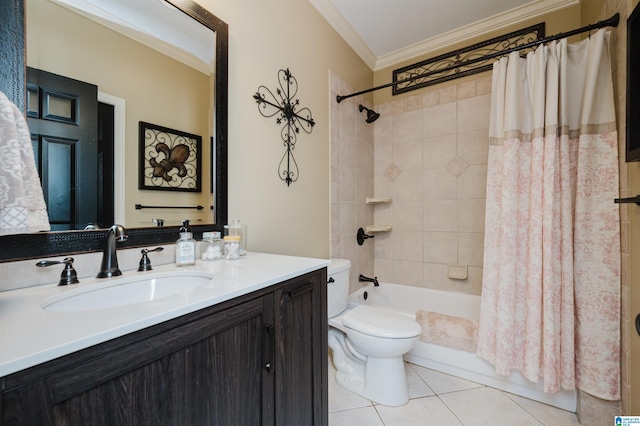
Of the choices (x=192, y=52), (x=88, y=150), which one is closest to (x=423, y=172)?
(x=192, y=52)

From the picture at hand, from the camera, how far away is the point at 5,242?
2.38 feet

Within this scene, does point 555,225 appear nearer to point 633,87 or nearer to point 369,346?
point 633,87

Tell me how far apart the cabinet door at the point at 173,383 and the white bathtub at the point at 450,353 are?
1.41 meters

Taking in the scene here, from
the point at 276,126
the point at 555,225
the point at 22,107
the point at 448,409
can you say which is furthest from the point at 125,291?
the point at 555,225

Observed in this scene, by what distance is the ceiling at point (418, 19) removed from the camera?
196cm

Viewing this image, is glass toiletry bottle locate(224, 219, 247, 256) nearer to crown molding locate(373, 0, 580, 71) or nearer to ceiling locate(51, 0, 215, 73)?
ceiling locate(51, 0, 215, 73)

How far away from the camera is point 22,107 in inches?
29.7

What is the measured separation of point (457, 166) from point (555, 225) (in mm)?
1009

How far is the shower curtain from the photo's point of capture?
52.7 inches

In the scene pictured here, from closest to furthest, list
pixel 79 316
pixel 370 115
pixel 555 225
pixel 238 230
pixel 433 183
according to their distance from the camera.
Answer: pixel 79 316
pixel 238 230
pixel 555 225
pixel 433 183
pixel 370 115

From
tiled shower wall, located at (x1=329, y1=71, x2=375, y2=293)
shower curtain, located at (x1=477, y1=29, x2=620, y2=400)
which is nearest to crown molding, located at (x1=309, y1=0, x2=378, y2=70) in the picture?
tiled shower wall, located at (x1=329, y1=71, x2=375, y2=293)

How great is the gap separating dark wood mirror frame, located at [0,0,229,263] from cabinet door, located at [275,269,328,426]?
562 mm

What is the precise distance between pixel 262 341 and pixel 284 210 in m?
0.96

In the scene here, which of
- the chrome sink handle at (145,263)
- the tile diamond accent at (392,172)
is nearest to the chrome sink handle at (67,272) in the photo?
the chrome sink handle at (145,263)
